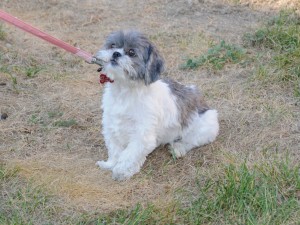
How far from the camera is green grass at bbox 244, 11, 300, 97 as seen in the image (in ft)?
19.8

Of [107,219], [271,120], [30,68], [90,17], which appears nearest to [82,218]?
[107,219]

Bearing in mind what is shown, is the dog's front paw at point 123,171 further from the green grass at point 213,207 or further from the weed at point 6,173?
the weed at point 6,173

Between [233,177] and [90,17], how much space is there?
Result: 17.6ft

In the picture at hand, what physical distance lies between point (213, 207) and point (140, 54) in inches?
52.1

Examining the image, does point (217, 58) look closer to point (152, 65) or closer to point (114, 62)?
point (152, 65)

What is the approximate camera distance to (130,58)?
4.07 metres

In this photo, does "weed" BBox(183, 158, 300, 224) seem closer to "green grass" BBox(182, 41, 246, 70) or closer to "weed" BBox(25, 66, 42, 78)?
"green grass" BBox(182, 41, 246, 70)

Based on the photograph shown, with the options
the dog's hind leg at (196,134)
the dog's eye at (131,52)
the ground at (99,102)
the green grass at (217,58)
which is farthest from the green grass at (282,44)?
the dog's eye at (131,52)

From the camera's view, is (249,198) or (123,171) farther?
(123,171)

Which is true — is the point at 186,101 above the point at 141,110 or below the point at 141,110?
below

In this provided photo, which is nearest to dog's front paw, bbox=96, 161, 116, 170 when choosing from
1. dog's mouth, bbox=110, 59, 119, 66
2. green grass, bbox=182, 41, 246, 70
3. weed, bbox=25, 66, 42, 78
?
dog's mouth, bbox=110, 59, 119, 66

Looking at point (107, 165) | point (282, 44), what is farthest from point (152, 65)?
point (282, 44)

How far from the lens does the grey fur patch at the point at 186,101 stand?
4758 mm

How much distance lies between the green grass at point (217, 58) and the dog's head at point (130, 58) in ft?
8.34
